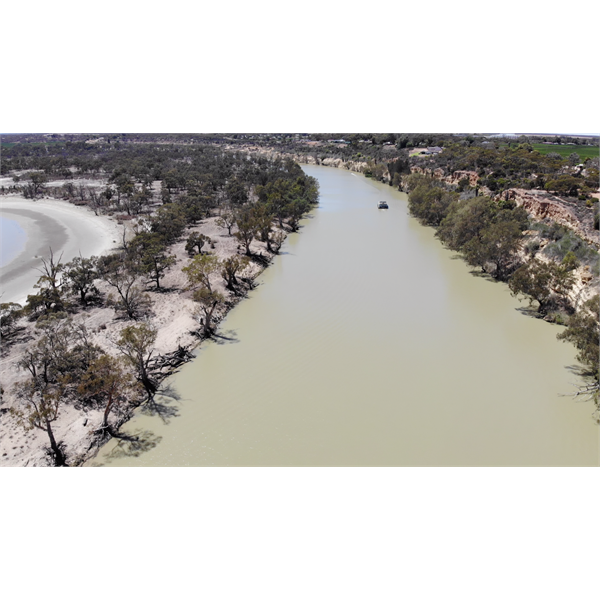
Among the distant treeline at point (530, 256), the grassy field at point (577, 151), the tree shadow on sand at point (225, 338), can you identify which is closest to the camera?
the distant treeline at point (530, 256)

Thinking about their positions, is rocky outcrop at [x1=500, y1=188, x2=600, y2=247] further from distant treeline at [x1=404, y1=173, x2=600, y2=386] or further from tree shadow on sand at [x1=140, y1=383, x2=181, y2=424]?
tree shadow on sand at [x1=140, y1=383, x2=181, y2=424]

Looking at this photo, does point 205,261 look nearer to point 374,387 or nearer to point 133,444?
point 133,444

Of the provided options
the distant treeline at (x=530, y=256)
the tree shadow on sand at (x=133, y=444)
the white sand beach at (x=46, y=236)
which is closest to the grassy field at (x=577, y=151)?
the distant treeline at (x=530, y=256)

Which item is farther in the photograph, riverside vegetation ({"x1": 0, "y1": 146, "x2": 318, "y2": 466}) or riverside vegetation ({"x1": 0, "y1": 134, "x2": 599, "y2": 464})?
riverside vegetation ({"x1": 0, "y1": 134, "x2": 599, "y2": 464})

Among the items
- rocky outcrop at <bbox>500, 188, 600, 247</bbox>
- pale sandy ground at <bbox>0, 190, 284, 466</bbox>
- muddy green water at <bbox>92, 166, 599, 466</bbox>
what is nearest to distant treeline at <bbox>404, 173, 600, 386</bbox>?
rocky outcrop at <bbox>500, 188, 600, 247</bbox>

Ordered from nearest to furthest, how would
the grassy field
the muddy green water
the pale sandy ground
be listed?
1. the pale sandy ground
2. the muddy green water
3. the grassy field

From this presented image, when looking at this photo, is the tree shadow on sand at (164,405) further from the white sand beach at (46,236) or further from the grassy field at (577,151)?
the grassy field at (577,151)

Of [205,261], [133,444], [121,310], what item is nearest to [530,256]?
[205,261]
